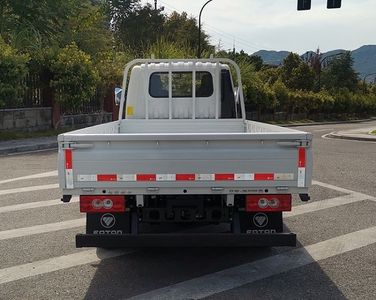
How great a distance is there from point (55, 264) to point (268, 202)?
2.31 meters

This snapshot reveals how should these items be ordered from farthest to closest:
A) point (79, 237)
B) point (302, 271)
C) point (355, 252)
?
point (355, 252) < point (302, 271) < point (79, 237)

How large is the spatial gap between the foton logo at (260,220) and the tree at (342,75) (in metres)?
67.1

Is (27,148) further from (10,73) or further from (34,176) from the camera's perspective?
(34,176)

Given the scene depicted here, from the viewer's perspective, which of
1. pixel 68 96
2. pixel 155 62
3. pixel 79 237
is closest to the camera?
pixel 79 237

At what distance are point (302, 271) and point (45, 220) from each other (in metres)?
3.65

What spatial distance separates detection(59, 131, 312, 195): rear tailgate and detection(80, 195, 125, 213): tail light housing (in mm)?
189

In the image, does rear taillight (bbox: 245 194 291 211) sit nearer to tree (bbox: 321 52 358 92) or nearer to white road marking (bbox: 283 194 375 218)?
white road marking (bbox: 283 194 375 218)

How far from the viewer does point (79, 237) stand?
14.4 ft

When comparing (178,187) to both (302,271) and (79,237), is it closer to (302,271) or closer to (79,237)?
(79,237)

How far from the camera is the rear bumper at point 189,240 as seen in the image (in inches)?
169

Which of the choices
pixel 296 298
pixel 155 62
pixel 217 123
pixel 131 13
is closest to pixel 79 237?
pixel 296 298

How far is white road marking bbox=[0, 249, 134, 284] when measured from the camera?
4691 millimetres

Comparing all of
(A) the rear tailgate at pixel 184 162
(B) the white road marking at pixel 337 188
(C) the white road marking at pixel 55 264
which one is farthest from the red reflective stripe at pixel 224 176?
(B) the white road marking at pixel 337 188

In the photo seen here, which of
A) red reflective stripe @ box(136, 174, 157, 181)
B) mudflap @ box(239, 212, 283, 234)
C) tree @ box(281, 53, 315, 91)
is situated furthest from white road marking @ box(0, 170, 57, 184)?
tree @ box(281, 53, 315, 91)
